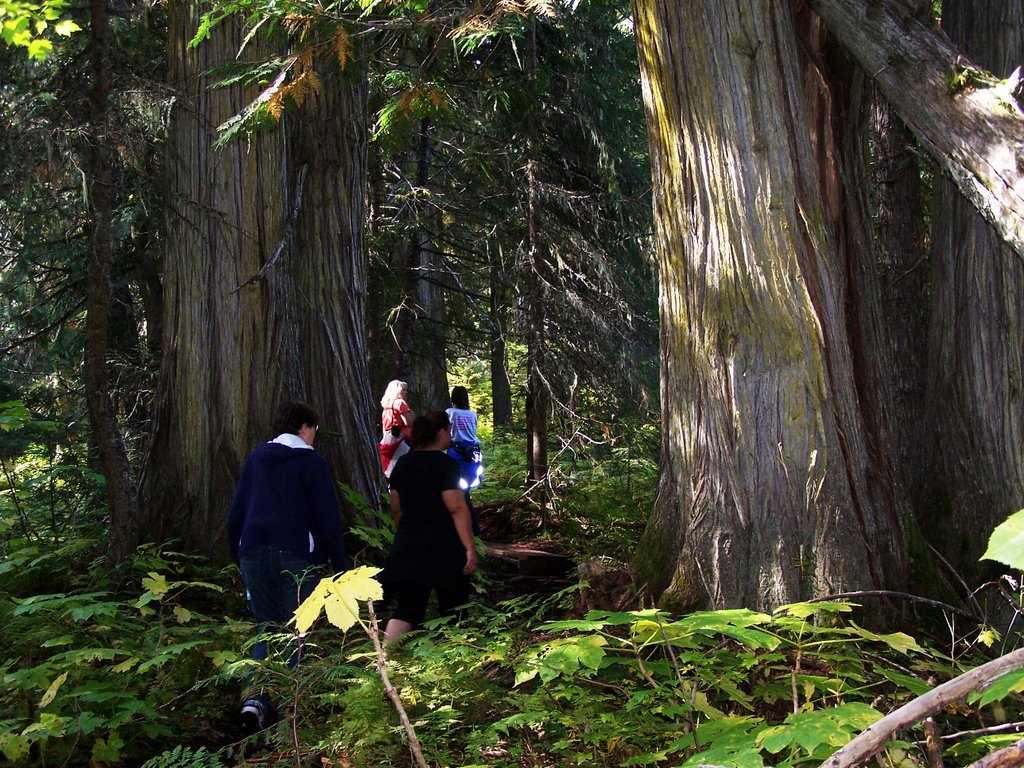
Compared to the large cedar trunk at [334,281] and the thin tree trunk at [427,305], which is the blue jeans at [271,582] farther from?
the thin tree trunk at [427,305]

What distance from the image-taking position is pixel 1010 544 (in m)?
1.57

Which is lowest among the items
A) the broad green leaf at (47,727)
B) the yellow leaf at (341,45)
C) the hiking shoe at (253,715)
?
the hiking shoe at (253,715)

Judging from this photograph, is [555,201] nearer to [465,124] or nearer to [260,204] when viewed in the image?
[465,124]

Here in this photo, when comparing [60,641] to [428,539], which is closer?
[60,641]

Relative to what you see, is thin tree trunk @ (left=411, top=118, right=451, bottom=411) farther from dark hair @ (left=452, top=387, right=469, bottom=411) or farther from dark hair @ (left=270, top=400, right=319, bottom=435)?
dark hair @ (left=270, top=400, right=319, bottom=435)

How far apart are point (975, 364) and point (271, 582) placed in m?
4.46

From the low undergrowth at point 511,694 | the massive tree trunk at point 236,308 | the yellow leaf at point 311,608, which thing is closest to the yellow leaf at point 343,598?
the yellow leaf at point 311,608

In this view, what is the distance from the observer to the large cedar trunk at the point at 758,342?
4.65 metres

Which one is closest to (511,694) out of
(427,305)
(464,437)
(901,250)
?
(901,250)

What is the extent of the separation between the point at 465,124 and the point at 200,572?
25.8 ft

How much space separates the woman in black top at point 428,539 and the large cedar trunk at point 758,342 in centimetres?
135

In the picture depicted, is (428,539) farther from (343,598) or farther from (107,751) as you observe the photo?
(343,598)

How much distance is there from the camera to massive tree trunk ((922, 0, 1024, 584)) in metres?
5.33

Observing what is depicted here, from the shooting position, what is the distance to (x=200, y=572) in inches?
272
